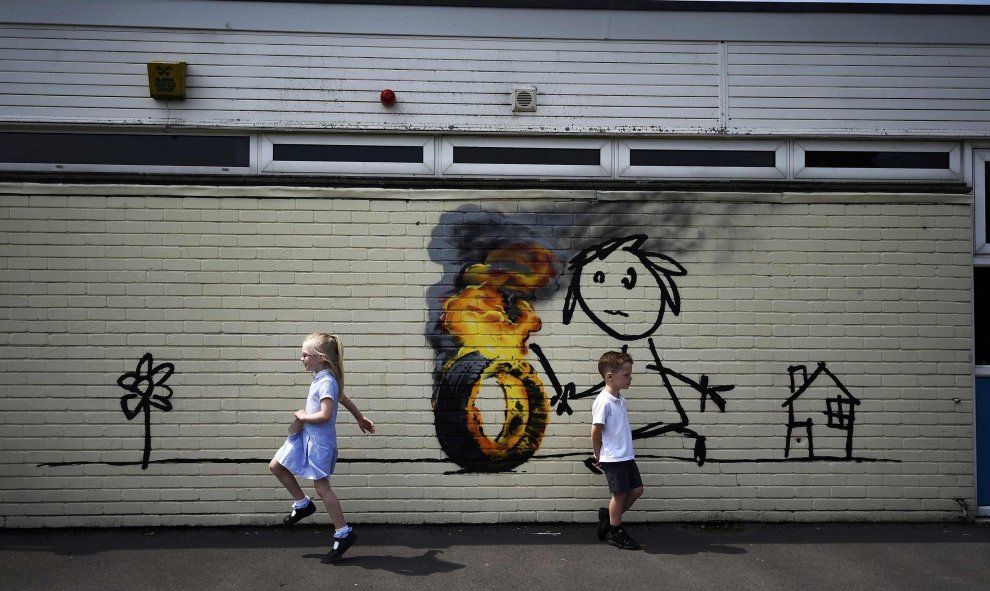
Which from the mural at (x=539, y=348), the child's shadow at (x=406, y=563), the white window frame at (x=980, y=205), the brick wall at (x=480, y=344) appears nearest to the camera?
the child's shadow at (x=406, y=563)

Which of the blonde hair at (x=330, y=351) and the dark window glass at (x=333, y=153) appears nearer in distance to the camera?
the blonde hair at (x=330, y=351)

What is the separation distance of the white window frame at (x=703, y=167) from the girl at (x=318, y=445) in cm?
276

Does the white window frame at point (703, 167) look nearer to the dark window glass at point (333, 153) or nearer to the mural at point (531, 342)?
the mural at point (531, 342)

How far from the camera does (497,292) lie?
5168mm

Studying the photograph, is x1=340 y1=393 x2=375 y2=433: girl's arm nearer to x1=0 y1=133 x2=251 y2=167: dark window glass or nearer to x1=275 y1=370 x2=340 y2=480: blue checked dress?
x1=275 y1=370 x2=340 y2=480: blue checked dress

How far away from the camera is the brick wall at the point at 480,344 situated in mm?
5008

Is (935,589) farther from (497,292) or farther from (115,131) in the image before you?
(115,131)

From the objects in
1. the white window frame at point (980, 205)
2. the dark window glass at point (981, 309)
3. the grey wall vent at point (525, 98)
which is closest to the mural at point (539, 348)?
the grey wall vent at point (525, 98)

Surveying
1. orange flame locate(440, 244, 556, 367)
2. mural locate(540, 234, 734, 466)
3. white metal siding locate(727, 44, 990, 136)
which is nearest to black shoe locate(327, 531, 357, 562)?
orange flame locate(440, 244, 556, 367)

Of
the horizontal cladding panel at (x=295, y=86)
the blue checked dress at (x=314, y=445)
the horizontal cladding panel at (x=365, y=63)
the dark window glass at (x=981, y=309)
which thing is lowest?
the blue checked dress at (x=314, y=445)

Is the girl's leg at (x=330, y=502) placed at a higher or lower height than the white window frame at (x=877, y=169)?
lower

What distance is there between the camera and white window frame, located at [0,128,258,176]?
5168 mm

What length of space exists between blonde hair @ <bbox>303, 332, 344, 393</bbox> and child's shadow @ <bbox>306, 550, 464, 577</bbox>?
44.5 inches

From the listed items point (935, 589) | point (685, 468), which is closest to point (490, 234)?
point (685, 468)
